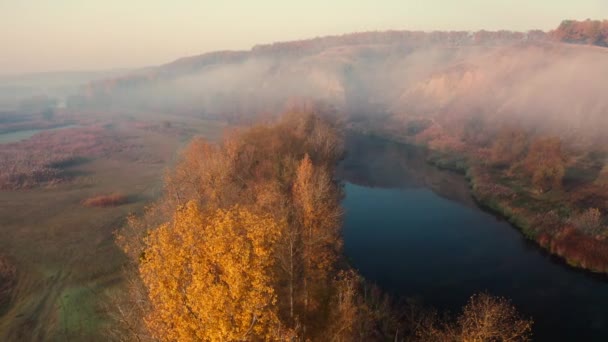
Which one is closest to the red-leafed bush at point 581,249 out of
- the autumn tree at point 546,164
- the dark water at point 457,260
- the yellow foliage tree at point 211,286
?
the dark water at point 457,260

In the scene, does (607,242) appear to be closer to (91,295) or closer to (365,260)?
(365,260)

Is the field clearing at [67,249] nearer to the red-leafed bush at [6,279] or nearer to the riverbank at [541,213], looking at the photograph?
the red-leafed bush at [6,279]

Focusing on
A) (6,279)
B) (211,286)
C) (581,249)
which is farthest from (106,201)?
(581,249)

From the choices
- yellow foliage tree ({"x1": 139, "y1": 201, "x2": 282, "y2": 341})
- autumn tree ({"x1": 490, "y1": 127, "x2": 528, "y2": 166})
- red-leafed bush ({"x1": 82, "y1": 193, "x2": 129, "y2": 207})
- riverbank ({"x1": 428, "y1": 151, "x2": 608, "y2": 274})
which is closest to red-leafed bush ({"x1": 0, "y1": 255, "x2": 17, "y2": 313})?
red-leafed bush ({"x1": 82, "y1": 193, "x2": 129, "y2": 207})

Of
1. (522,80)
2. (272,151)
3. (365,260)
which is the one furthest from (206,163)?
(522,80)

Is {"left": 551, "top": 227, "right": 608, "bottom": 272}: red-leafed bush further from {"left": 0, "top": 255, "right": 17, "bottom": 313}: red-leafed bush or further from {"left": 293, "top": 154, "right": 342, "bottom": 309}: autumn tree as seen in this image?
{"left": 0, "top": 255, "right": 17, "bottom": 313}: red-leafed bush

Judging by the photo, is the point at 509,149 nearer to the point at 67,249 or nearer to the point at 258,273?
the point at 258,273
